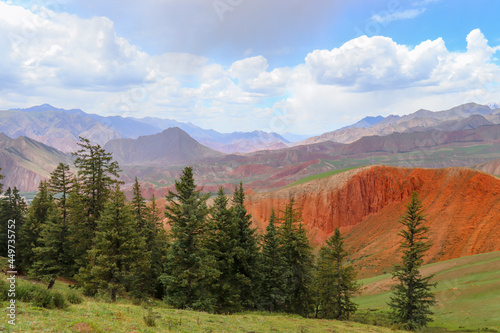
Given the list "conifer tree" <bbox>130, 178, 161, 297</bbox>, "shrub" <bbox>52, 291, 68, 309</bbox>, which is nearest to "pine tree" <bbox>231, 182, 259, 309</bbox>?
"conifer tree" <bbox>130, 178, 161, 297</bbox>

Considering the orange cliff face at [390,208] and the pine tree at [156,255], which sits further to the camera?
the orange cliff face at [390,208]

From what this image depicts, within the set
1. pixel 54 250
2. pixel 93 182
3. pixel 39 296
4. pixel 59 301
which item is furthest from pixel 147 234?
pixel 39 296

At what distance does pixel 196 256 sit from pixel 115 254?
698cm

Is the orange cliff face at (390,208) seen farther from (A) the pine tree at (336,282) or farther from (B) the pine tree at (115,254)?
(B) the pine tree at (115,254)

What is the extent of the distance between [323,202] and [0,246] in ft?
266

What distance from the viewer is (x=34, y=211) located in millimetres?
35781

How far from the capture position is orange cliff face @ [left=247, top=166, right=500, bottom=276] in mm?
56531

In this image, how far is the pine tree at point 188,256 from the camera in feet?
70.5

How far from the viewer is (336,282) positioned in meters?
28.6

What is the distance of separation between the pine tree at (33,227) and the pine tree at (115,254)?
15238 mm

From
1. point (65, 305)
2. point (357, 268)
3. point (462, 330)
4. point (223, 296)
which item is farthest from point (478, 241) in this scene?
point (65, 305)

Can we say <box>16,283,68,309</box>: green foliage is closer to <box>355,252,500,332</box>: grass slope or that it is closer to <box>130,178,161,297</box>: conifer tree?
<box>130,178,161,297</box>: conifer tree

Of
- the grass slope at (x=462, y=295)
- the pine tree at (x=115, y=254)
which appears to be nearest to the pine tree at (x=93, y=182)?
the pine tree at (x=115, y=254)

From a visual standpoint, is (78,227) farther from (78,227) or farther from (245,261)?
(245,261)
